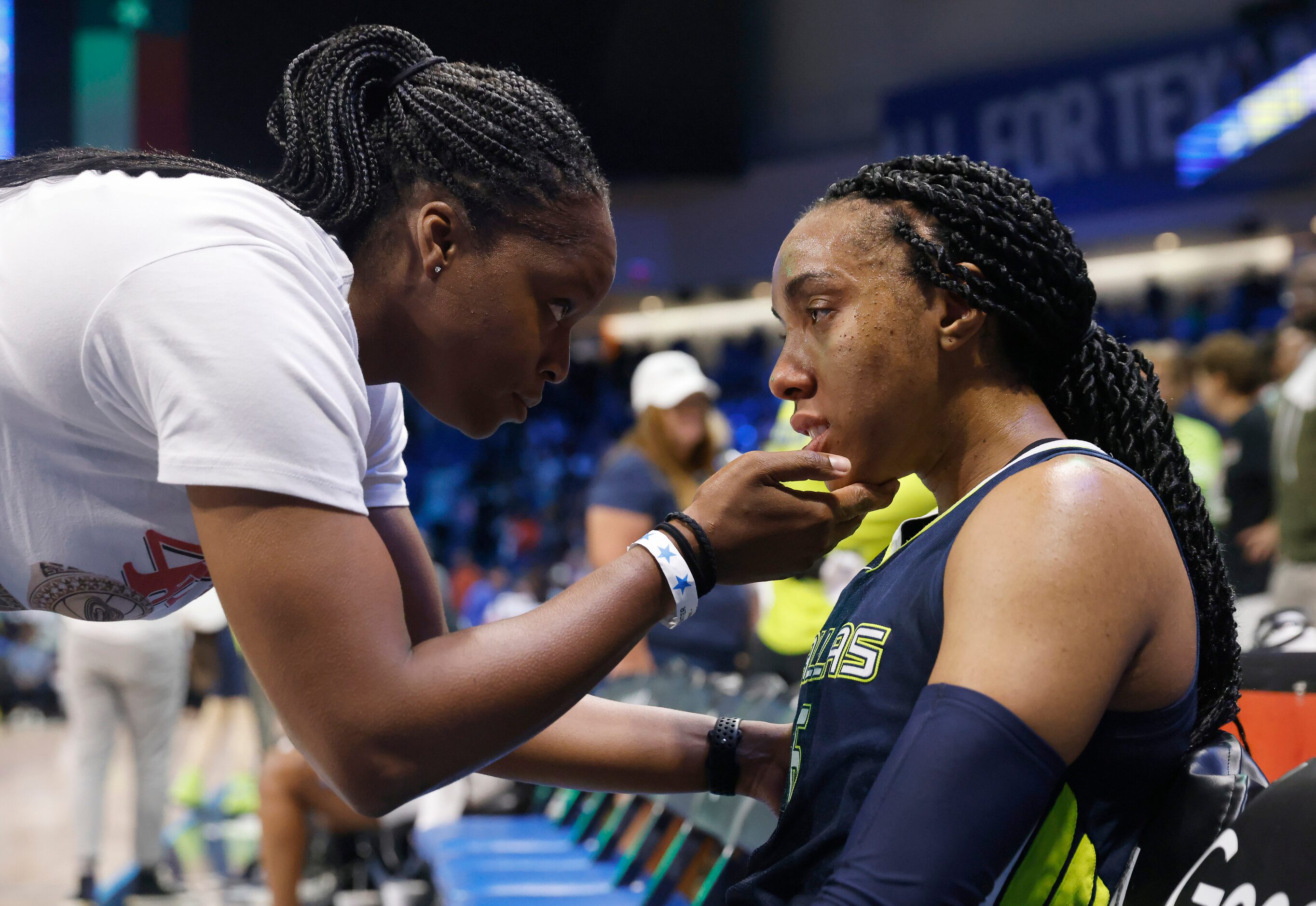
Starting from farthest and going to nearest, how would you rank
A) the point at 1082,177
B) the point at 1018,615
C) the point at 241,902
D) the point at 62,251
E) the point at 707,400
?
the point at 1082,177, the point at 241,902, the point at 707,400, the point at 62,251, the point at 1018,615

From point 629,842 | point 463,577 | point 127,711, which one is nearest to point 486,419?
point 629,842

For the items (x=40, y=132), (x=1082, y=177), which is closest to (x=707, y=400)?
(x=40, y=132)

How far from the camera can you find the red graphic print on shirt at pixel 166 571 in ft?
4.54

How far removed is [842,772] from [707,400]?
3300 mm

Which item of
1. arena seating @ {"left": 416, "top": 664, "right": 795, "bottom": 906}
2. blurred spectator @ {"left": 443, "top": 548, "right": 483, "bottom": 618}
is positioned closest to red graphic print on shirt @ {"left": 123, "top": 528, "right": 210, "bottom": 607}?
arena seating @ {"left": 416, "top": 664, "right": 795, "bottom": 906}

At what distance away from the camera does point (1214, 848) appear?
1154 millimetres

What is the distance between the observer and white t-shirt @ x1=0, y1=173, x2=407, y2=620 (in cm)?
111

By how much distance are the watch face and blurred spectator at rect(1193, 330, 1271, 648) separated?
372cm

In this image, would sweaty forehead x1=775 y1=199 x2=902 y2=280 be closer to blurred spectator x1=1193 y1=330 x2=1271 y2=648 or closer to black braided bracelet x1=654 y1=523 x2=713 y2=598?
black braided bracelet x1=654 y1=523 x2=713 y2=598

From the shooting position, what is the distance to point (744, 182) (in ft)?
47.0

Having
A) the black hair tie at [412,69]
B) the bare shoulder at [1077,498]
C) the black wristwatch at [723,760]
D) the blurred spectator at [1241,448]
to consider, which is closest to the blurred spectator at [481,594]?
the blurred spectator at [1241,448]

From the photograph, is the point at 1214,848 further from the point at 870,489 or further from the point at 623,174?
the point at 623,174

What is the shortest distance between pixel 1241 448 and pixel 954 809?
4.51 meters

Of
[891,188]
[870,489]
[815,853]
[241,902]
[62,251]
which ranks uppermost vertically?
[891,188]
